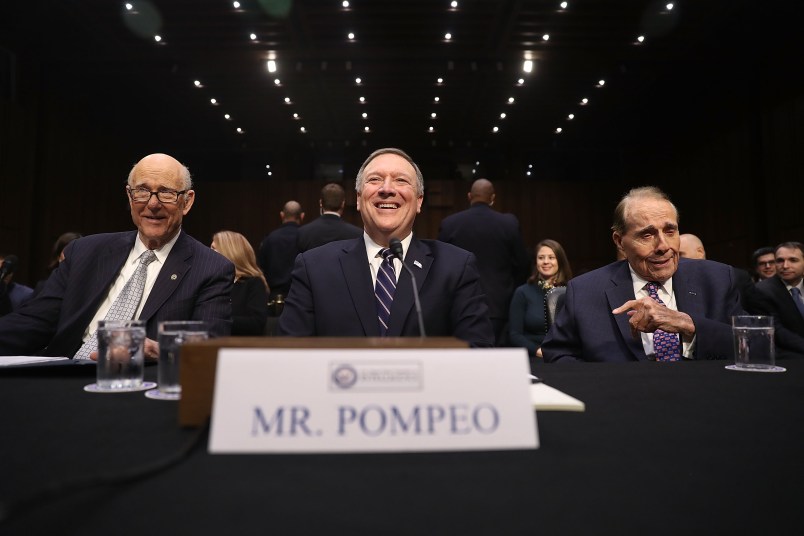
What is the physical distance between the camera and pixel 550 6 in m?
6.24

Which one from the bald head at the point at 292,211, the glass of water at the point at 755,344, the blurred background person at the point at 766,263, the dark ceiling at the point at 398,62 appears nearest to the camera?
the glass of water at the point at 755,344

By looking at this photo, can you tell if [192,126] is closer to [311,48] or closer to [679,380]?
[311,48]

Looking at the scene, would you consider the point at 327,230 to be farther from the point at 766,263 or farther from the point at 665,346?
the point at 766,263

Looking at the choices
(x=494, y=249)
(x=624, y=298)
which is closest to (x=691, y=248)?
(x=494, y=249)

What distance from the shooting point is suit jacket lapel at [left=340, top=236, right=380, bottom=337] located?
1728 mm

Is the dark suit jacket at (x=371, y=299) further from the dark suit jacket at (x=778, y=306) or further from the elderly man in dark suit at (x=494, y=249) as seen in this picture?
the dark suit jacket at (x=778, y=306)

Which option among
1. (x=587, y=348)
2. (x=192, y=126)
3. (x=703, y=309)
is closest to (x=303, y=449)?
(x=587, y=348)

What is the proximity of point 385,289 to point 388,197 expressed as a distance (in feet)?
1.21

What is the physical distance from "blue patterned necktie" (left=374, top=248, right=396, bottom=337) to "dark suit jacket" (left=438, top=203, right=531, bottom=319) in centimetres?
234

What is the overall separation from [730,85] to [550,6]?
12.7 feet

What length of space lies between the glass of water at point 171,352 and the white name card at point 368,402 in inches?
14.7

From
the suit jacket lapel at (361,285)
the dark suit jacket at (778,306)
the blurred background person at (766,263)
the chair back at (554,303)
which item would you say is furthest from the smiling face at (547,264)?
the suit jacket lapel at (361,285)

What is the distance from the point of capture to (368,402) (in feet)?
2.23

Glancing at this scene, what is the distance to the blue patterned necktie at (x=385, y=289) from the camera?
1746 millimetres
